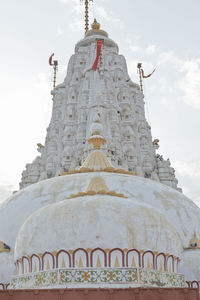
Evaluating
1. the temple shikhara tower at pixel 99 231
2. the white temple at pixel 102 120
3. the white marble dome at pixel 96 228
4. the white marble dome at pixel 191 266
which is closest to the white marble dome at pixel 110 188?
the temple shikhara tower at pixel 99 231

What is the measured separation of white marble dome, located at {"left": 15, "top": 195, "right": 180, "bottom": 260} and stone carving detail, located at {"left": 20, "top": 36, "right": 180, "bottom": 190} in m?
17.2

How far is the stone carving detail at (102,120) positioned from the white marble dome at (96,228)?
17199 millimetres

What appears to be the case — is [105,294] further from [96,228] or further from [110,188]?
[110,188]

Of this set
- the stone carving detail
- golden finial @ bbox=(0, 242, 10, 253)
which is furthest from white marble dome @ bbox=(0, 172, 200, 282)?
the stone carving detail

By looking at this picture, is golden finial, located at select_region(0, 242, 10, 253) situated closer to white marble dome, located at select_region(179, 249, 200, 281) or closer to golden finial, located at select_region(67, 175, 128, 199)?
golden finial, located at select_region(67, 175, 128, 199)

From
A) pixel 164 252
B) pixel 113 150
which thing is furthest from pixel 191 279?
pixel 113 150

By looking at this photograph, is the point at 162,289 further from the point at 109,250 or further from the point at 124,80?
the point at 124,80

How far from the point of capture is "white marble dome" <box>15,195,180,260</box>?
10453 millimetres

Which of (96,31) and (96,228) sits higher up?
(96,31)

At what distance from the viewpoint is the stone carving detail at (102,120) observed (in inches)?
1227

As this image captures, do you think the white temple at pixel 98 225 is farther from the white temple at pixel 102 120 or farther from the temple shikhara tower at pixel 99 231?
the white temple at pixel 102 120

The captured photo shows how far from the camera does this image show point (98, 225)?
1054cm

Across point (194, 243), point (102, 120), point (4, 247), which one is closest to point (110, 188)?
point (194, 243)

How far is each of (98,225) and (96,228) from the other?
0.09m
